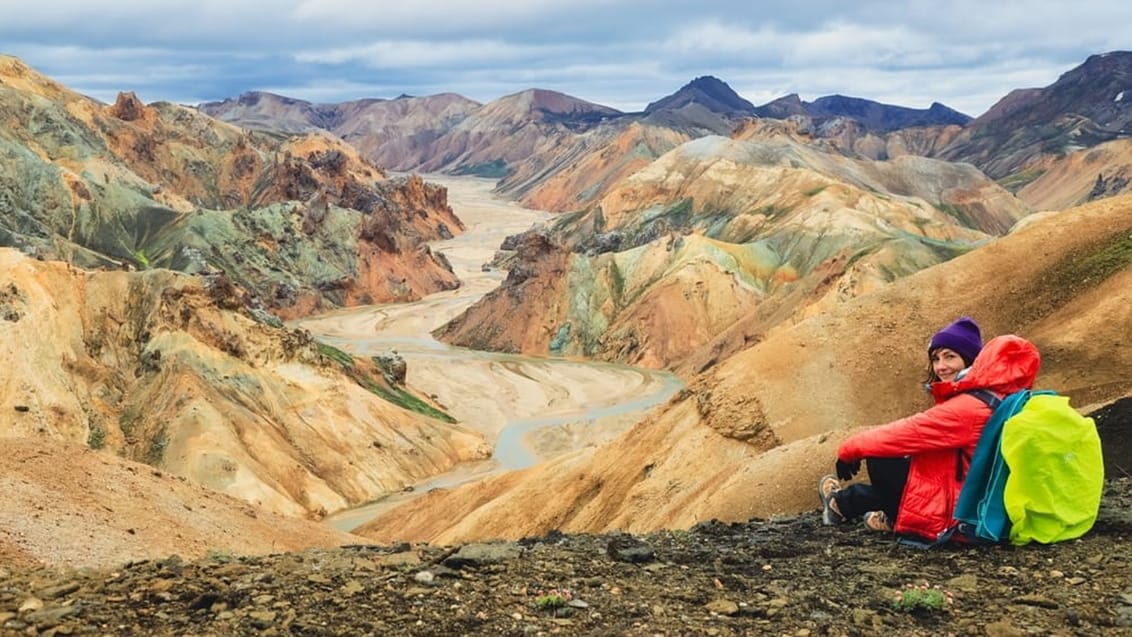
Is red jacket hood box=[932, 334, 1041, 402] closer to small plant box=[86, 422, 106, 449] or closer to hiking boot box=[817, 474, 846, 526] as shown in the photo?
hiking boot box=[817, 474, 846, 526]

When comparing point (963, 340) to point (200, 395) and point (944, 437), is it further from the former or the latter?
point (200, 395)

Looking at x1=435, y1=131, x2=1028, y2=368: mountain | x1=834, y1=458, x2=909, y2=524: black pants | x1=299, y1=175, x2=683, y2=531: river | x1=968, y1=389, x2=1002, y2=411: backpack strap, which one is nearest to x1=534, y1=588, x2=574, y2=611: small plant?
x1=834, y1=458, x2=909, y2=524: black pants

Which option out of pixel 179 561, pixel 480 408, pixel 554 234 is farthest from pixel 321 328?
pixel 179 561

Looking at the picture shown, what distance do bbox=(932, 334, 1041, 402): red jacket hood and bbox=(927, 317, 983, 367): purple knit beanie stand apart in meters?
0.44

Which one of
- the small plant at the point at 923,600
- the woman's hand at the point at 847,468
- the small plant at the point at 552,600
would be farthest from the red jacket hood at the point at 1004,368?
the small plant at the point at 552,600

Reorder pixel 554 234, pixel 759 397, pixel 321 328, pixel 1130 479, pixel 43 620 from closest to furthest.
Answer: pixel 43 620, pixel 1130 479, pixel 759 397, pixel 321 328, pixel 554 234

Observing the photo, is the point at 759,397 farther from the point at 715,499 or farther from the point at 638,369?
the point at 638,369

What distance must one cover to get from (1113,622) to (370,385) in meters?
53.4

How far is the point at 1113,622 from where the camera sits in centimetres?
701

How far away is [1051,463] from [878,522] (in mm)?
2382

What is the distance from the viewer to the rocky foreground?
24.1 ft

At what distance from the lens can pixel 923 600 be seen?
25.0 feet

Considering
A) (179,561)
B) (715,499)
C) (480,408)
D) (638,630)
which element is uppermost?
(638,630)

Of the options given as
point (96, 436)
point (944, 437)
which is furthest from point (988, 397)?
point (96, 436)
